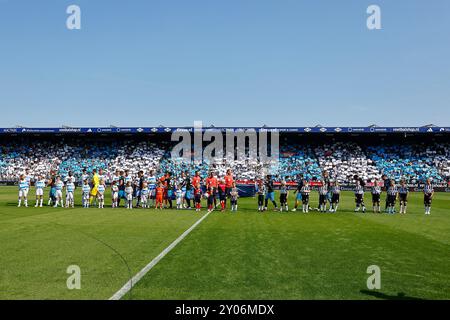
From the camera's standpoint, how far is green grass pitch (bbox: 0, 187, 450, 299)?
6727 mm

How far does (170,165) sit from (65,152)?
17.0m

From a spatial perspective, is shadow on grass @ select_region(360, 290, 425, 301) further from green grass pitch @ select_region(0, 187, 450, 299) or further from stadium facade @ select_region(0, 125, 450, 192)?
stadium facade @ select_region(0, 125, 450, 192)

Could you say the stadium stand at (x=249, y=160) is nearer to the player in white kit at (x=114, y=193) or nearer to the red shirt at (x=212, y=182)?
the player in white kit at (x=114, y=193)

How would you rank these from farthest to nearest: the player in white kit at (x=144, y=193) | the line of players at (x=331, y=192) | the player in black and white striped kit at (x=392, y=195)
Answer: the player in white kit at (x=144, y=193) → the player in black and white striped kit at (x=392, y=195) → the line of players at (x=331, y=192)

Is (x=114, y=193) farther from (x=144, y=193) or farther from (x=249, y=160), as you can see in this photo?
(x=249, y=160)

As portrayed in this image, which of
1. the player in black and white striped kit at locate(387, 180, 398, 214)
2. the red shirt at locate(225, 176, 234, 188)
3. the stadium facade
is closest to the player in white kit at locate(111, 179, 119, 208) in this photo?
the red shirt at locate(225, 176, 234, 188)

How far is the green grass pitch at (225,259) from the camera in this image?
6727 mm

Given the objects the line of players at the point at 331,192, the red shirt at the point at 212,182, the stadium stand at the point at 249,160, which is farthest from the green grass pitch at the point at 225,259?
the stadium stand at the point at 249,160

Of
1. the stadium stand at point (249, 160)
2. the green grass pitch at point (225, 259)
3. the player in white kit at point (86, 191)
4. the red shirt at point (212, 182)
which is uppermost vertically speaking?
the stadium stand at point (249, 160)

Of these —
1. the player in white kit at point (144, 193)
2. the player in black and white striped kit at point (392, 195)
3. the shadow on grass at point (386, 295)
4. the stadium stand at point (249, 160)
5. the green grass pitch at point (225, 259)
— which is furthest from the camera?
the stadium stand at point (249, 160)

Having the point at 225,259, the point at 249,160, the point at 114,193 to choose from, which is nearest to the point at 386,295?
the point at 225,259

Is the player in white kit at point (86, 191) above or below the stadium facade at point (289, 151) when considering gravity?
below
